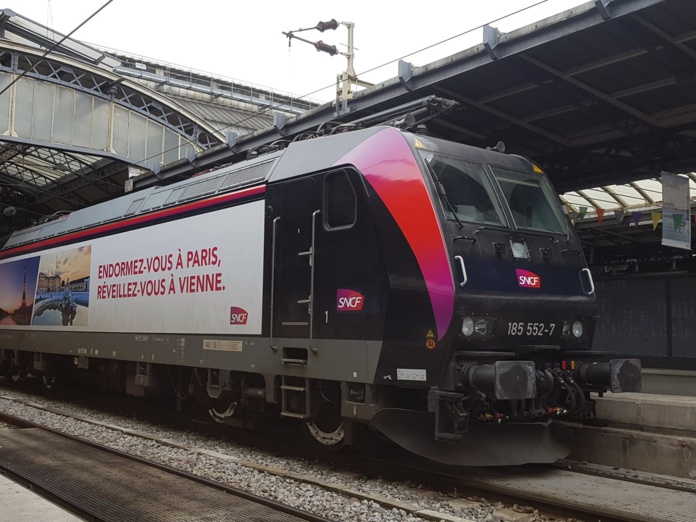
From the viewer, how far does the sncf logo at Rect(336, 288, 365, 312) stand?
716cm

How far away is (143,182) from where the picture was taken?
814 inches

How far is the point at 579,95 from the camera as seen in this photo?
11219mm

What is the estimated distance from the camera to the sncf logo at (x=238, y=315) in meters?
8.71

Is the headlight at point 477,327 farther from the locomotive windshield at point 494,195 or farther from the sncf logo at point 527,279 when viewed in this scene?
the locomotive windshield at point 494,195

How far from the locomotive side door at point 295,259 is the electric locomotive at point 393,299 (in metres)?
0.02

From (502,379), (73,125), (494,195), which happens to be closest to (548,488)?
(502,379)

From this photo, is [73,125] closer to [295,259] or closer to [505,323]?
[295,259]

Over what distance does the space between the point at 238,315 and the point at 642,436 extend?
496 centimetres

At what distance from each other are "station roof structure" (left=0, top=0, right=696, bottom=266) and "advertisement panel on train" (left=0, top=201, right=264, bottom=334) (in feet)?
13.8

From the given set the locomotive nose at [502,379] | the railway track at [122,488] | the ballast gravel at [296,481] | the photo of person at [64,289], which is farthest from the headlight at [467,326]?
the photo of person at [64,289]

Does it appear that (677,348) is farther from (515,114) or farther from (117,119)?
(117,119)

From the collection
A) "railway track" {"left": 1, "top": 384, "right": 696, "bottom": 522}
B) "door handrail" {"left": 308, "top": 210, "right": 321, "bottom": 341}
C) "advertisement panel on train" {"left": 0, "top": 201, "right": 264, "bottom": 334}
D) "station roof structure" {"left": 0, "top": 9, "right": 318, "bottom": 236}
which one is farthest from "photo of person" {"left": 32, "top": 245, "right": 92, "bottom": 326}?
"railway track" {"left": 1, "top": 384, "right": 696, "bottom": 522}

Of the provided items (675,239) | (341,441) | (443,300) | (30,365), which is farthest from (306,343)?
(30,365)

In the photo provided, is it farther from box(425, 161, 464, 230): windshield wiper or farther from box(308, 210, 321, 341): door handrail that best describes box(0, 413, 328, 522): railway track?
box(425, 161, 464, 230): windshield wiper
